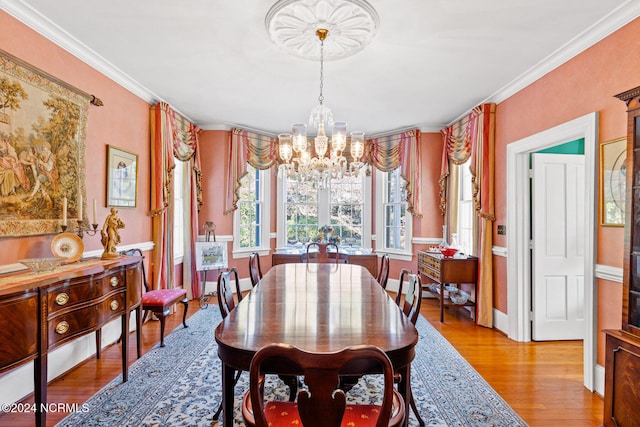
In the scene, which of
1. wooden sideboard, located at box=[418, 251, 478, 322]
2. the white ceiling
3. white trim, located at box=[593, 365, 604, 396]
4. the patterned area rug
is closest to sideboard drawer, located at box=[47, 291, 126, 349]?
the patterned area rug

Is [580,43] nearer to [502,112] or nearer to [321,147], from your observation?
[502,112]

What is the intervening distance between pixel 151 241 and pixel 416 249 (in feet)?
12.6

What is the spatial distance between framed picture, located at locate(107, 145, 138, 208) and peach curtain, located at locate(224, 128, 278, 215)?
170cm

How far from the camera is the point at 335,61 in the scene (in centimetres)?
304

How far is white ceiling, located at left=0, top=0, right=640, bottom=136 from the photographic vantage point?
226 cm

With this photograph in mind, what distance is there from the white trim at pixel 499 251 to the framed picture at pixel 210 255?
361 centimetres

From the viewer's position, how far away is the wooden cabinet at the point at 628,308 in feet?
6.21

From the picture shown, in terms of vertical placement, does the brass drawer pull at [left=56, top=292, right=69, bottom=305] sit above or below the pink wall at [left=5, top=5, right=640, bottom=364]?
below

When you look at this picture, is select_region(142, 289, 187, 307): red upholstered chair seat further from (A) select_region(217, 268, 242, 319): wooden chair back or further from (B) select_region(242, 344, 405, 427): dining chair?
(B) select_region(242, 344, 405, 427): dining chair

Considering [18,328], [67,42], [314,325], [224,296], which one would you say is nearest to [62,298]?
[18,328]

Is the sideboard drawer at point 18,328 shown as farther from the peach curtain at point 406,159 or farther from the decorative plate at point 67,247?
the peach curtain at point 406,159

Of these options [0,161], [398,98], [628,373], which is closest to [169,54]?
[0,161]

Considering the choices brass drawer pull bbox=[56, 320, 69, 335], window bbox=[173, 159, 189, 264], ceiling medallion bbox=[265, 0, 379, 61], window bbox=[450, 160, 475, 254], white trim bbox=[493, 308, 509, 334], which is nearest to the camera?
brass drawer pull bbox=[56, 320, 69, 335]

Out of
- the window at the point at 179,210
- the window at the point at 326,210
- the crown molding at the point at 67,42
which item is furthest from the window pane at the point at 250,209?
the crown molding at the point at 67,42
